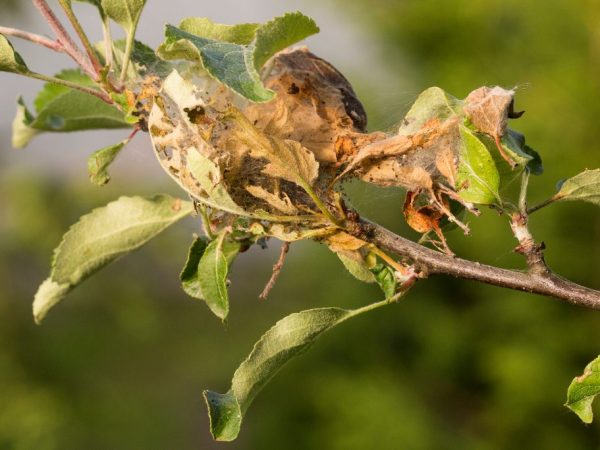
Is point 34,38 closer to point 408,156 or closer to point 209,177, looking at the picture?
point 209,177

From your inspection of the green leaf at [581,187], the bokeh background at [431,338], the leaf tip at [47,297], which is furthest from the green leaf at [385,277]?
the bokeh background at [431,338]

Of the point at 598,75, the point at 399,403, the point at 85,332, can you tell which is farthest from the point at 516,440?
the point at 85,332

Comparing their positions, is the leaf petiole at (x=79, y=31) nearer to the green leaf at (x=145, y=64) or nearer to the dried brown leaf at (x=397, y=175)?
the green leaf at (x=145, y=64)

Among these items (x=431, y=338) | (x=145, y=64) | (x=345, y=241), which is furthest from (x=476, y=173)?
(x=431, y=338)

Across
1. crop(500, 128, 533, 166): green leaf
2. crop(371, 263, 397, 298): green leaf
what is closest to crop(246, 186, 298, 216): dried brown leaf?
crop(371, 263, 397, 298): green leaf

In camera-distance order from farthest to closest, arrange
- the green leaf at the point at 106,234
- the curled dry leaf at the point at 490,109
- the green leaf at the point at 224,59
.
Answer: the green leaf at the point at 106,234, the curled dry leaf at the point at 490,109, the green leaf at the point at 224,59

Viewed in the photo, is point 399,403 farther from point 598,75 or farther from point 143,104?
point 143,104

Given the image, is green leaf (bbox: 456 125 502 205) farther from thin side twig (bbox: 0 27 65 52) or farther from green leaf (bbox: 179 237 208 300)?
thin side twig (bbox: 0 27 65 52)
